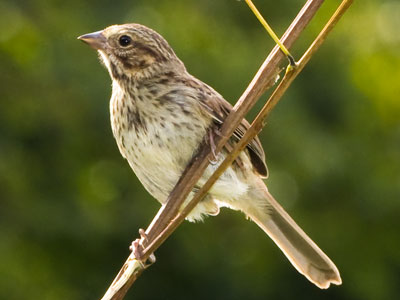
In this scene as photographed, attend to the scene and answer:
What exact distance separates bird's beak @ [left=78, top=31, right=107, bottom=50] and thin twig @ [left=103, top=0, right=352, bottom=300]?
1.22 metres

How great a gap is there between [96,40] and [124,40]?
0.55 feet

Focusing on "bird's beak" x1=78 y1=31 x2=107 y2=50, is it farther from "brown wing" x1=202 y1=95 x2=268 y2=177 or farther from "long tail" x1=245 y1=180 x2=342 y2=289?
"long tail" x1=245 y1=180 x2=342 y2=289

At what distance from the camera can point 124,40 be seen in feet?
14.7

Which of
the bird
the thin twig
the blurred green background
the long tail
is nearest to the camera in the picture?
the thin twig

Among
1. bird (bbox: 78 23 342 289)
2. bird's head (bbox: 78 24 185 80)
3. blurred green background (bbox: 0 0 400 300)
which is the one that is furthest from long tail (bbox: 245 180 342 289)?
blurred green background (bbox: 0 0 400 300)

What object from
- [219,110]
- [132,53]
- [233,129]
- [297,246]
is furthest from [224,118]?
[233,129]

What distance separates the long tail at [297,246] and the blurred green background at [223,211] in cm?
252

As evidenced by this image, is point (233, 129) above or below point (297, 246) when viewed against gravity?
above

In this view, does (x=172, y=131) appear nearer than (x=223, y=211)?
Yes

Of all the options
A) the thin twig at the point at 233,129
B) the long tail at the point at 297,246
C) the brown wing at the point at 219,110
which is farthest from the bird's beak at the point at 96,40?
the thin twig at the point at 233,129

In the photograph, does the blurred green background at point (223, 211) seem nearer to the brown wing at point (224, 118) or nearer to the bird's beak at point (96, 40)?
the brown wing at point (224, 118)

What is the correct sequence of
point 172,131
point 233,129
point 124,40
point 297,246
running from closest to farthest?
point 233,129
point 172,131
point 124,40
point 297,246

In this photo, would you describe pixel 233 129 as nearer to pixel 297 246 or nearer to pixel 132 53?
pixel 132 53

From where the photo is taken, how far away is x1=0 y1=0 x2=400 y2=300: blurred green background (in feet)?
25.0
